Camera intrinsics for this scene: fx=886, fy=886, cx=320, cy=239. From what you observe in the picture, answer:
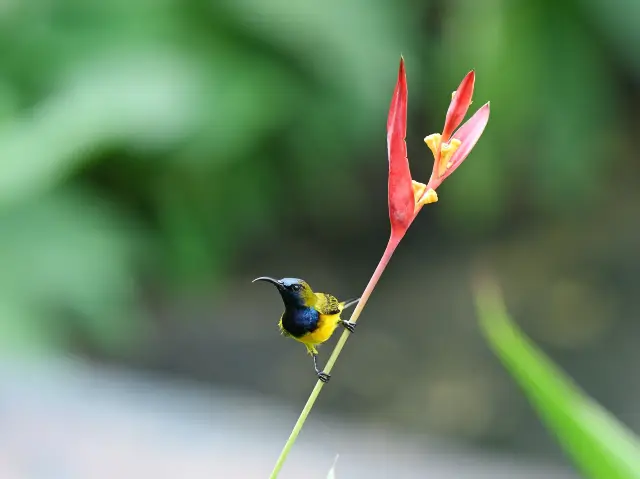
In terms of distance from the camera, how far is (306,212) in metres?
2.97

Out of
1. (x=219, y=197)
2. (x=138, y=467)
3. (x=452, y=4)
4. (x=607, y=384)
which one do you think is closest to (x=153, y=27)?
(x=219, y=197)

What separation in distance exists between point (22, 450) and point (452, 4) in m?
1.84

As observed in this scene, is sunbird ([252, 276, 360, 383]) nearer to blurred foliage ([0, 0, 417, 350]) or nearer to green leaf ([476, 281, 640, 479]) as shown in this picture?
green leaf ([476, 281, 640, 479])

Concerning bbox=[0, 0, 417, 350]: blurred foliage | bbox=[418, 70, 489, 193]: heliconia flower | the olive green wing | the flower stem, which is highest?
bbox=[0, 0, 417, 350]: blurred foliage

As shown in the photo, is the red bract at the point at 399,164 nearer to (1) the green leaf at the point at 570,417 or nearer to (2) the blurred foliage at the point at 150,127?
(1) the green leaf at the point at 570,417

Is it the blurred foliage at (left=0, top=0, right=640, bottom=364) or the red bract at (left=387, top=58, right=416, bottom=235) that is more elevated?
the blurred foliage at (left=0, top=0, right=640, bottom=364)

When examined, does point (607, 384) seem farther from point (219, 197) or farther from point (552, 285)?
point (219, 197)

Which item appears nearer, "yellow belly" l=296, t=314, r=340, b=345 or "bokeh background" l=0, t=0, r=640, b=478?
"yellow belly" l=296, t=314, r=340, b=345

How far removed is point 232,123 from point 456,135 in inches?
90.4

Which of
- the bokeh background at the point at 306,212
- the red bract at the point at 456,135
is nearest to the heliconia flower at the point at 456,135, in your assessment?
the red bract at the point at 456,135

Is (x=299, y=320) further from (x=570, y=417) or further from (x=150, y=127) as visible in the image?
(x=150, y=127)

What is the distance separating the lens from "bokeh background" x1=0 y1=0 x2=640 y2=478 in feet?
7.36

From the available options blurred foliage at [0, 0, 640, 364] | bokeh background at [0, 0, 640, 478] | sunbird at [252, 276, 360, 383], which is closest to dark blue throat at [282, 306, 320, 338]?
sunbird at [252, 276, 360, 383]

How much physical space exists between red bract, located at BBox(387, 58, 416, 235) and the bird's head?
0.18ft
